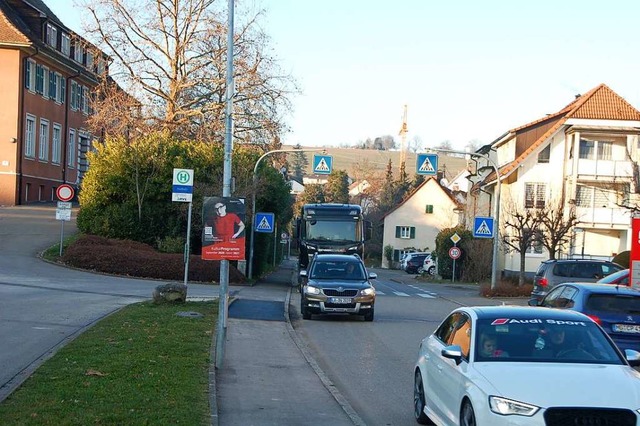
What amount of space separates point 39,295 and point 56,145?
1378 inches

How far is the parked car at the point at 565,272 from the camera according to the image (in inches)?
1067

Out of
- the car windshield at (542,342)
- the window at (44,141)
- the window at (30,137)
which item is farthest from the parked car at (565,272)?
the window at (44,141)

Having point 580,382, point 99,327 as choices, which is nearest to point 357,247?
point 99,327

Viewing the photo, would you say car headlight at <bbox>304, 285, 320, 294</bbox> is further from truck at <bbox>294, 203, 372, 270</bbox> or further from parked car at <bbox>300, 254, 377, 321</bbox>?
truck at <bbox>294, 203, 372, 270</bbox>

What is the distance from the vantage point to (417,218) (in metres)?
85.4

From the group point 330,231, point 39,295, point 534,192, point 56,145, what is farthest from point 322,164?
point 56,145

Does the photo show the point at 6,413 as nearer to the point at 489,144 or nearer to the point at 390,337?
the point at 390,337

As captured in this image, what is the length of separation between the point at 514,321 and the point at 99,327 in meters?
9.83

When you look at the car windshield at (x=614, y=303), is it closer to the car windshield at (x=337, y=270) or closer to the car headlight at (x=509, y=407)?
the car headlight at (x=509, y=407)

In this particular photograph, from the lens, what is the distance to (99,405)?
29.0 feet

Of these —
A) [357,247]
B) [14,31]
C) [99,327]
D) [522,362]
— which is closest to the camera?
[522,362]

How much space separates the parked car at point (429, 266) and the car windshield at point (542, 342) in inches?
2004

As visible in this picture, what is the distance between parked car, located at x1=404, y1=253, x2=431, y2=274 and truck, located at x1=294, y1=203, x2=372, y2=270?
107 feet

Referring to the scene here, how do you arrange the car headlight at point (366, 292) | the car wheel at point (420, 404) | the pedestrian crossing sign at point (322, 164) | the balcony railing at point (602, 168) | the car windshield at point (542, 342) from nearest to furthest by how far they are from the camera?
the car windshield at point (542, 342), the car wheel at point (420, 404), the car headlight at point (366, 292), the pedestrian crossing sign at point (322, 164), the balcony railing at point (602, 168)
